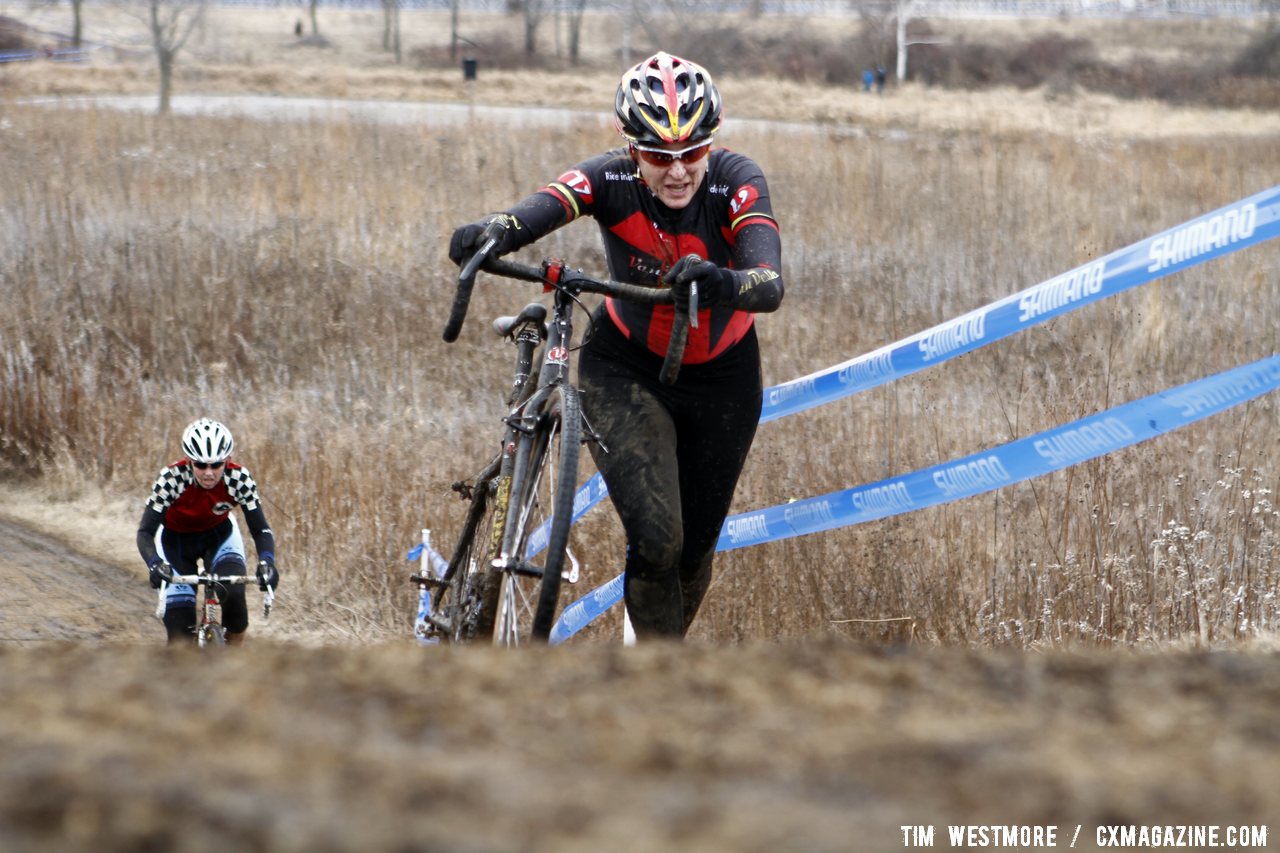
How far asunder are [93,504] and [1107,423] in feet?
23.1

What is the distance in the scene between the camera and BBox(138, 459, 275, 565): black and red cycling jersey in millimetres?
6504

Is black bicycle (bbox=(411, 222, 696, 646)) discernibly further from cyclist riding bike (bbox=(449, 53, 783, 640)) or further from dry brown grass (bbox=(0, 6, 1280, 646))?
dry brown grass (bbox=(0, 6, 1280, 646))

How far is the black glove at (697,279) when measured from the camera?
14.1 feet

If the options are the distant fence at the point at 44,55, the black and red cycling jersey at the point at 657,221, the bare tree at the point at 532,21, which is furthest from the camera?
the bare tree at the point at 532,21

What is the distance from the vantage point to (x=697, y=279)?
431 cm

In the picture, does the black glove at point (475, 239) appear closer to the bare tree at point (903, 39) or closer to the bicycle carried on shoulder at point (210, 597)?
the bicycle carried on shoulder at point (210, 597)

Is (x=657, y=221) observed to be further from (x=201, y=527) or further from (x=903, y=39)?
(x=903, y=39)

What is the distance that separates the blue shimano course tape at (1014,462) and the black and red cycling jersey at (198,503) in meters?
1.76

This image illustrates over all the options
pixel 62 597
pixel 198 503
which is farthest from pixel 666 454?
pixel 62 597

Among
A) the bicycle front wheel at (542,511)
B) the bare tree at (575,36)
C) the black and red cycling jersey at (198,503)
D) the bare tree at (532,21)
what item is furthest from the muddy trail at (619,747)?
the bare tree at (532,21)

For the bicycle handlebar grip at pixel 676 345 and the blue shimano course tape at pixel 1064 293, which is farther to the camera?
the bicycle handlebar grip at pixel 676 345

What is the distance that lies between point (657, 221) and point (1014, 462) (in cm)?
153

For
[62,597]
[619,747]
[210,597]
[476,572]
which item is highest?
[619,747]

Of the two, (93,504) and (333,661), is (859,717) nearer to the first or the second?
(333,661)
